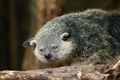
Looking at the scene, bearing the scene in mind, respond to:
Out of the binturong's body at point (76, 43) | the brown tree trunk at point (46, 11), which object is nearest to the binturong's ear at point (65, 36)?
the binturong's body at point (76, 43)

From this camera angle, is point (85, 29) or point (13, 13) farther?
point (13, 13)

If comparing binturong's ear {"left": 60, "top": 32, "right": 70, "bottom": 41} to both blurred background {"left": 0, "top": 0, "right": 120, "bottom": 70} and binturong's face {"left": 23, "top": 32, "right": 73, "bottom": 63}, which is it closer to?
binturong's face {"left": 23, "top": 32, "right": 73, "bottom": 63}

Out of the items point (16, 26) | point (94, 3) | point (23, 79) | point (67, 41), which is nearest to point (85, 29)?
point (67, 41)

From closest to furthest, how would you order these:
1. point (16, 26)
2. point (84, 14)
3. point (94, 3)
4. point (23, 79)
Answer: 1. point (23, 79)
2. point (84, 14)
3. point (94, 3)
4. point (16, 26)

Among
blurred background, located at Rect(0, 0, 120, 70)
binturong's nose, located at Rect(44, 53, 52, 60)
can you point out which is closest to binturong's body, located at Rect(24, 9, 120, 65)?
binturong's nose, located at Rect(44, 53, 52, 60)

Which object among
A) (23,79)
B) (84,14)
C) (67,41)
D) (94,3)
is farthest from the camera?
(94,3)

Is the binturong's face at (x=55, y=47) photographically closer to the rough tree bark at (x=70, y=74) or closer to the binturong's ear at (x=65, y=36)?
the binturong's ear at (x=65, y=36)

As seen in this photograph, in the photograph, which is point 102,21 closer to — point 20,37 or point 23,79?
point 23,79
